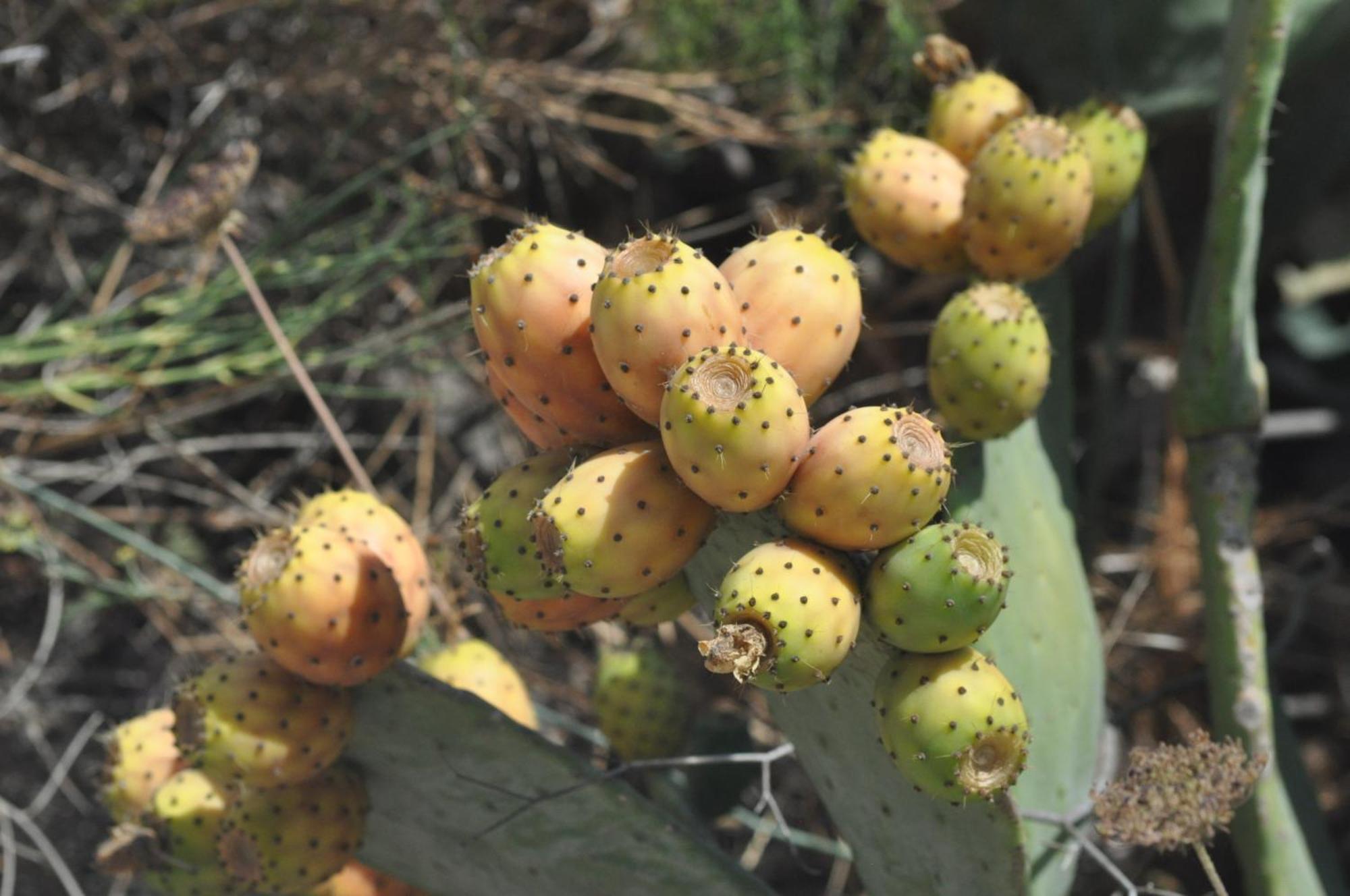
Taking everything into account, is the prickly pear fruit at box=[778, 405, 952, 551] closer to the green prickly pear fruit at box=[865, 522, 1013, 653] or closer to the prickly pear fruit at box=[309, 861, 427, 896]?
the green prickly pear fruit at box=[865, 522, 1013, 653]

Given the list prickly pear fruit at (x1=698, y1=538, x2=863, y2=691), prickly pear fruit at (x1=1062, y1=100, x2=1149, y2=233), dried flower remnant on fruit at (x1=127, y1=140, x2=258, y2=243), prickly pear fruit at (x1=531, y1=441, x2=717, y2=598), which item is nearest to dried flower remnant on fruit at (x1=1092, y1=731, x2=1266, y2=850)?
prickly pear fruit at (x1=698, y1=538, x2=863, y2=691)

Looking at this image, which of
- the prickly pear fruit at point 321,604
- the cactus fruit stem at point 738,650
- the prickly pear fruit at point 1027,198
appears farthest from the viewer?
the prickly pear fruit at point 1027,198

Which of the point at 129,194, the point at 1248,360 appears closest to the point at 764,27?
the point at 1248,360

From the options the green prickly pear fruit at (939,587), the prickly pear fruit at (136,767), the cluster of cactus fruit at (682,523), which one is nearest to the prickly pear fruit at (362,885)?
the cluster of cactus fruit at (682,523)

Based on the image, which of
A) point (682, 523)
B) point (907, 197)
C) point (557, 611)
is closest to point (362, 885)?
point (557, 611)

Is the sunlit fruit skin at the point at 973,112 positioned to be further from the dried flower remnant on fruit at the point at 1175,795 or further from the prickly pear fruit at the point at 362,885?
the prickly pear fruit at the point at 362,885

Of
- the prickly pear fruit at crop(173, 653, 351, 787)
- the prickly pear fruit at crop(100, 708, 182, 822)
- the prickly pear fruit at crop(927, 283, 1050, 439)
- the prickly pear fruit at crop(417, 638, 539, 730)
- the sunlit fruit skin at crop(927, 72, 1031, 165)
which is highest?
the sunlit fruit skin at crop(927, 72, 1031, 165)
